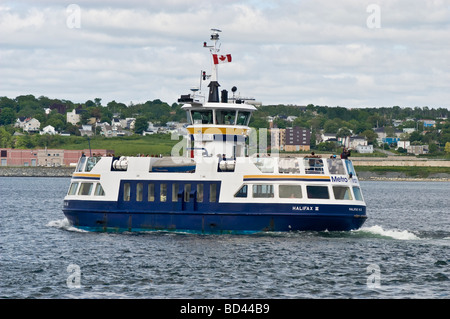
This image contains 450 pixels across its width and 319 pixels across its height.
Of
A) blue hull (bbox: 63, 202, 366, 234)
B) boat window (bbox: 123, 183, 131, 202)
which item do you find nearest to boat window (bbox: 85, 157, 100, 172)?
blue hull (bbox: 63, 202, 366, 234)

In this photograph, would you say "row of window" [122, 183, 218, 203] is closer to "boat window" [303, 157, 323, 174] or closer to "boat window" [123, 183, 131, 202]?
"boat window" [123, 183, 131, 202]

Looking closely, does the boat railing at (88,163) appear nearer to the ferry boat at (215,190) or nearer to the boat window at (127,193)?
the ferry boat at (215,190)

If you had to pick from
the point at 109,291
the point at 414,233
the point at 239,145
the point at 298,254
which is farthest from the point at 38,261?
the point at 414,233

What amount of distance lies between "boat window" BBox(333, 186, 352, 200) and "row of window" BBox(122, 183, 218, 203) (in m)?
6.16

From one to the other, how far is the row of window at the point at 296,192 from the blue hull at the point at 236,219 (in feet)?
2.01

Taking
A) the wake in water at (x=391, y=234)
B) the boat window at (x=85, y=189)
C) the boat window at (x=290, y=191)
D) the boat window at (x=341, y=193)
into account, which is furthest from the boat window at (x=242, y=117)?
the wake in water at (x=391, y=234)

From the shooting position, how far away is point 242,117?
48.3 meters

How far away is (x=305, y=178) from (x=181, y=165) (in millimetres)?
6956

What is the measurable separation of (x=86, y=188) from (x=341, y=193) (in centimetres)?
1422

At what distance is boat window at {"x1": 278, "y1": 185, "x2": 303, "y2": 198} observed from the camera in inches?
1629

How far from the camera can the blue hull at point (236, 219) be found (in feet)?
134

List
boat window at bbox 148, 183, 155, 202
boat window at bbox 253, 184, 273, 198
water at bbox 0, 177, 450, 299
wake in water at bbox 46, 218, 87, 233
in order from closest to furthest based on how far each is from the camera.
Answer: water at bbox 0, 177, 450, 299
boat window at bbox 253, 184, 273, 198
boat window at bbox 148, 183, 155, 202
wake in water at bbox 46, 218, 87, 233
